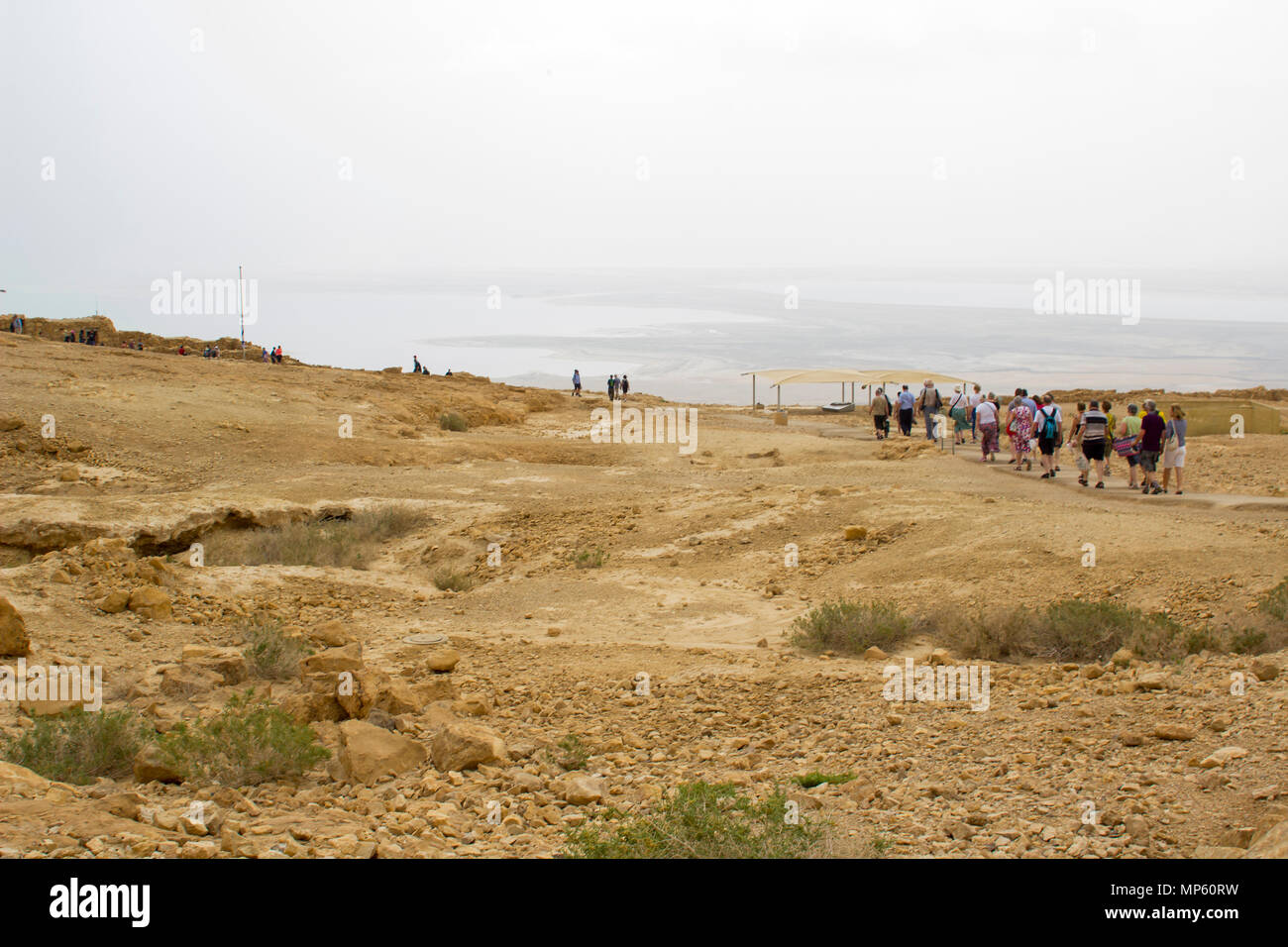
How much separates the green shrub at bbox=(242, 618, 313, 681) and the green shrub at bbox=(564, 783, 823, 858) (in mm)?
5171

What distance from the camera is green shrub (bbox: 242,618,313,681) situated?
9445 millimetres

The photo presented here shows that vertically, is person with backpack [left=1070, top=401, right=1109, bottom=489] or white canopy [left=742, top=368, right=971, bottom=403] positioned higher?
white canopy [left=742, top=368, right=971, bottom=403]

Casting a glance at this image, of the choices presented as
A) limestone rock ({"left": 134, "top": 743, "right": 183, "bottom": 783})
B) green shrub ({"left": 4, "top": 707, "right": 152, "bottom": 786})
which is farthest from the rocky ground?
green shrub ({"left": 4, "top": 707, "right": 152, "bottom": 786})

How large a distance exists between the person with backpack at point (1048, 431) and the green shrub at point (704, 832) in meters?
14.0

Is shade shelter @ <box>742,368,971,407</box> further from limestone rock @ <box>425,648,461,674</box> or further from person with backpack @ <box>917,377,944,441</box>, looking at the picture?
limestone rock @ <box>425,648,461,674</box>

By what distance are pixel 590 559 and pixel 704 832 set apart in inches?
389

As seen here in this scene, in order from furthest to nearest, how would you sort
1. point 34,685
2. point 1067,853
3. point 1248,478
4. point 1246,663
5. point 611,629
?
point 1248,478 < point 611,629 < point 34,685 < point 1246,663 < point 1067,853

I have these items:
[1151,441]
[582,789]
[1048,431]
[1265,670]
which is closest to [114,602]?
[582,789]

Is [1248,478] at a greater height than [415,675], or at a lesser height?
greater

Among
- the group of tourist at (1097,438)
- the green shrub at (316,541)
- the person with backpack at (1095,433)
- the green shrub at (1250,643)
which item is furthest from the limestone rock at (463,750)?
the person with backpack at (1095,433)
